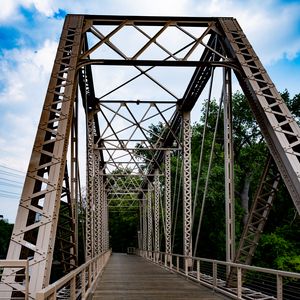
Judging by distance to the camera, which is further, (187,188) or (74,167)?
(187,188)

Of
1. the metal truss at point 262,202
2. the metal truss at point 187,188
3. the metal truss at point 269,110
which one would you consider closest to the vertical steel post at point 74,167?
the metal truss at point 269,110

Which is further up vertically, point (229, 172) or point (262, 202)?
point (229, 172)

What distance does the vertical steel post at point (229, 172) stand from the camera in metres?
11.5

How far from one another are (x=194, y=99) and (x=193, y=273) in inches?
287

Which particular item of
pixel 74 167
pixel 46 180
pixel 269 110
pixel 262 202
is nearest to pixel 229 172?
pixel 262 202

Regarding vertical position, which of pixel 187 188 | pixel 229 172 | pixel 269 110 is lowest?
pixel 229 172

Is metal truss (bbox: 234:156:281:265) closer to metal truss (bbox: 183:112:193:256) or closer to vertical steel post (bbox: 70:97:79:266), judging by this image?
vertical steel post (bbox: 70:97:79:266)

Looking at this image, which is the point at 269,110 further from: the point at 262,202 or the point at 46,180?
the point at 46,180

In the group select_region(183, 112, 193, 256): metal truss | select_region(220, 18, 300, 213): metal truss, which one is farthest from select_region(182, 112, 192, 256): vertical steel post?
select_region(220, 18, 300, 213): metal truss

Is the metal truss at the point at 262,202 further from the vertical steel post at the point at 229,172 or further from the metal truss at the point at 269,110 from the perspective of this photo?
the vertical steel post at the point at 229,172

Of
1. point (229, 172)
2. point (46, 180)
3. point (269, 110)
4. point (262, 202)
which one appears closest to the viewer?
point (46, 180)

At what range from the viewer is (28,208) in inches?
290

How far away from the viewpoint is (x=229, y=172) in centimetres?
1202

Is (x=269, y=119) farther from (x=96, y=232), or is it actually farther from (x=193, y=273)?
(x=96, y=232)
